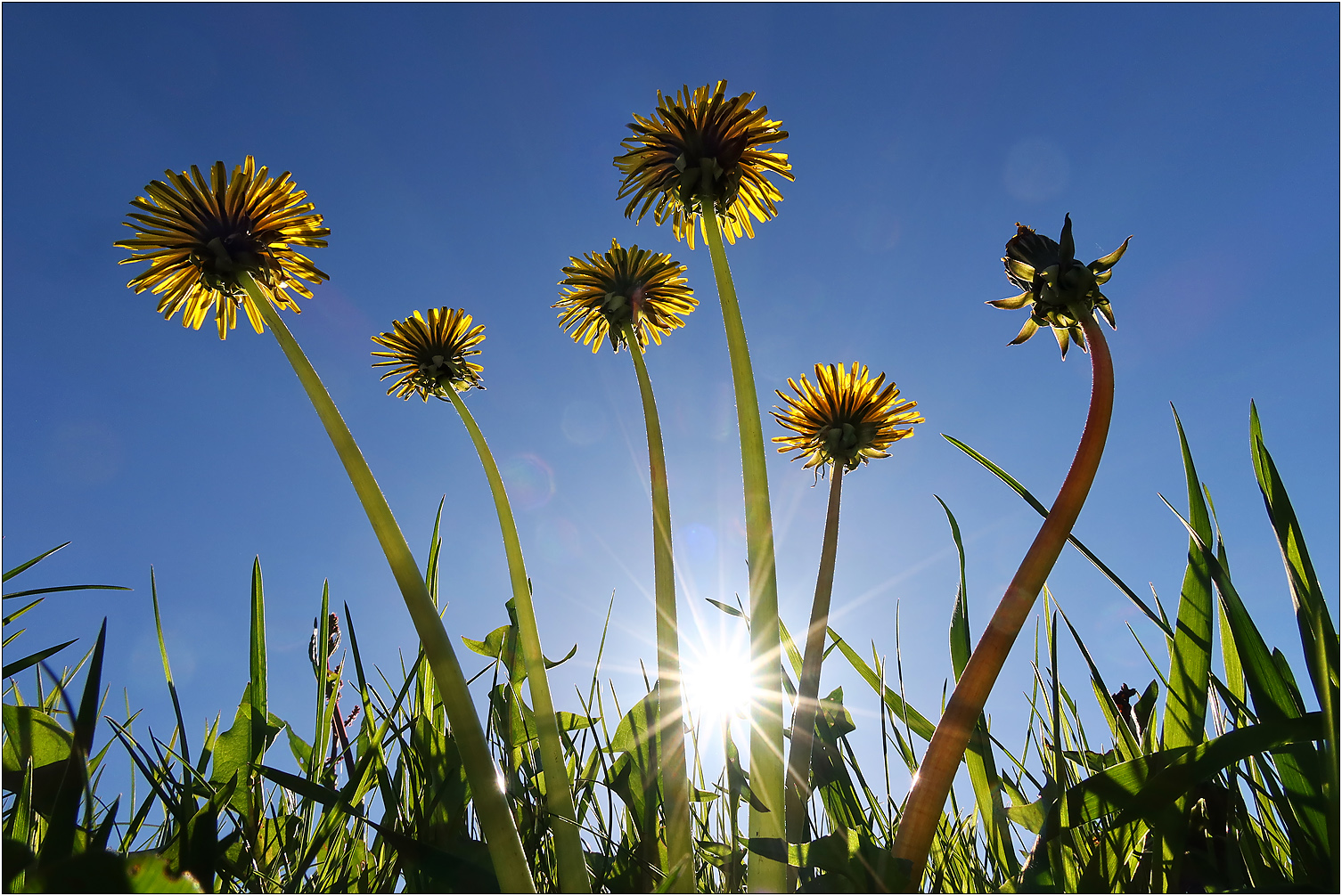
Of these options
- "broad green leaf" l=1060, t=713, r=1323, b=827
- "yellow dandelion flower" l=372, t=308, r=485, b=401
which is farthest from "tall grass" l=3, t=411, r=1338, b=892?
"yellow dandelion flower" l=372, t=308, r=485, b=401

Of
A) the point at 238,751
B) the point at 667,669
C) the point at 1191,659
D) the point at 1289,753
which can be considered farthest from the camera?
the point at 667,669

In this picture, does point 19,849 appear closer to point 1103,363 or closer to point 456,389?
point 456,389

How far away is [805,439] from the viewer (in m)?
2.44

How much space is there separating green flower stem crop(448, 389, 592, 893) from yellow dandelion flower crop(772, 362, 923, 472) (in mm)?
1030

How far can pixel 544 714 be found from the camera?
1527mm

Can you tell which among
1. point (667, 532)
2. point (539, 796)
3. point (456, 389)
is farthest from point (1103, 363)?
point (456, 389)

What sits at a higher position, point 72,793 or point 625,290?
point 625,290

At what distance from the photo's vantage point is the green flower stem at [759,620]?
1.30 metres

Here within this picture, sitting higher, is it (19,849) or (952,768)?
(952,768)

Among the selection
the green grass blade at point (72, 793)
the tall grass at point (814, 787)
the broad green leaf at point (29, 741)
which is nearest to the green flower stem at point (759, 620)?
the tall grass at point (814, 787)

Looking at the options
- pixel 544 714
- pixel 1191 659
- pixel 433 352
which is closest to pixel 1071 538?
pixel 1191 659

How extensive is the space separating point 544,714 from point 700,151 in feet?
4.98

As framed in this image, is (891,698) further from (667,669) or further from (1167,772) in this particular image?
(1167,772)

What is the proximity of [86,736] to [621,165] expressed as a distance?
1.80 metres
